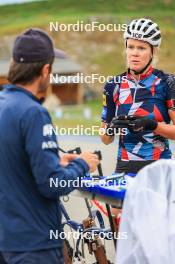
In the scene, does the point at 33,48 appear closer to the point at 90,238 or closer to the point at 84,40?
the point at 90,238

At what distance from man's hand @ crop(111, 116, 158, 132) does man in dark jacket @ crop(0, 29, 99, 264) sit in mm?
1162

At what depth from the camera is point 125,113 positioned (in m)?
5.54

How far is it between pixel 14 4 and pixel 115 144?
4.28 meters

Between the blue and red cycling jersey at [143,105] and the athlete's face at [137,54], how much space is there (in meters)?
0.07

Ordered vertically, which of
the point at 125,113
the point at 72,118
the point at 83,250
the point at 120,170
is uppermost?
the point at 125,113

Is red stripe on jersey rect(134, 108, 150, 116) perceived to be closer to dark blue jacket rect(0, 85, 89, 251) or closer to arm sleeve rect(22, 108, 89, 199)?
dark blue jacket rect(0, 85, 89, 251)

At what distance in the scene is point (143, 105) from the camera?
18.2 feet

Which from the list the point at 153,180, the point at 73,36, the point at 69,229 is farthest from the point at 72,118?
the point at 153,180

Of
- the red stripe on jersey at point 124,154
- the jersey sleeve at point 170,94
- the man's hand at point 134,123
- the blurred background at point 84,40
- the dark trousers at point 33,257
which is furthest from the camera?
the blurred background at point 84,40

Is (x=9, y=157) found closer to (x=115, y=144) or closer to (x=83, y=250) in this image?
(x=83, y=250)

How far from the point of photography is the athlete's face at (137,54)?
5.51m

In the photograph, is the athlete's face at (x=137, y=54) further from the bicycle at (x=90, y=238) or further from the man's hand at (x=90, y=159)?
the man's hand at (x=90, y=159)

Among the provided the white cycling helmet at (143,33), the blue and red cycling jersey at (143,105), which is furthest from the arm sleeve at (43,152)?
the white cycling helmet at (143,33)

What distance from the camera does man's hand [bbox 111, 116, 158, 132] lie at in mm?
5117
